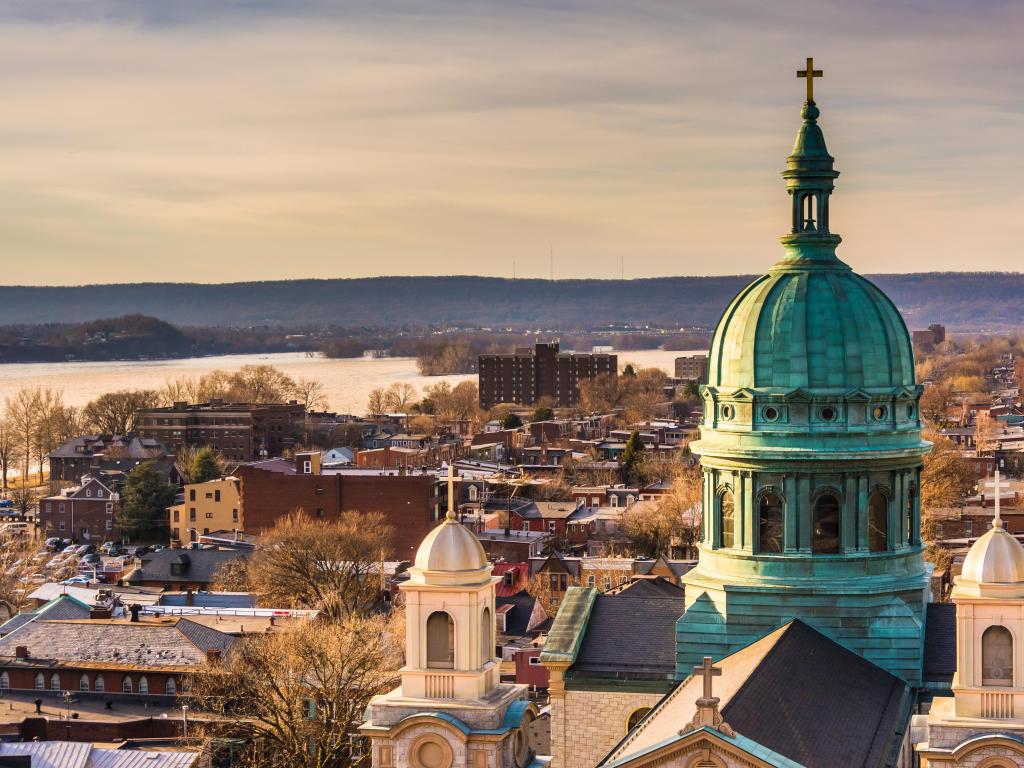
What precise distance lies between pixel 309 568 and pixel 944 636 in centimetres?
5882

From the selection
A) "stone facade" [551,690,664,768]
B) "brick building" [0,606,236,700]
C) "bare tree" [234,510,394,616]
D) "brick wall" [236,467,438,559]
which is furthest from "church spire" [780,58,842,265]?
"brick wall" [236,467,438,559]

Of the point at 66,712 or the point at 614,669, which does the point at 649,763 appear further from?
the point at 66,712

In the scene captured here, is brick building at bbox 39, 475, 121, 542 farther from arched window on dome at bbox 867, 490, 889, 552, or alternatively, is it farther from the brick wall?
arched window on dome at bbox 867, 490, 889, 552

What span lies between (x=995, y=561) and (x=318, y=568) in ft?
221

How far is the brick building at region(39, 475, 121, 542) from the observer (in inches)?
5591

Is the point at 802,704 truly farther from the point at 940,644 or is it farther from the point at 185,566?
the point at 185,566

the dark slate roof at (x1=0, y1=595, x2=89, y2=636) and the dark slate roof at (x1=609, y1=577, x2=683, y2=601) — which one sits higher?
the dark slate roof at (x1=609, y1=577, x2=683, y2=601)

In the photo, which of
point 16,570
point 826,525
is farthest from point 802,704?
point 16,570

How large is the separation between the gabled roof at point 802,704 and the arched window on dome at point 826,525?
6.24ft

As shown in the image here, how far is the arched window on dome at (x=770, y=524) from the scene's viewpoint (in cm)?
4162

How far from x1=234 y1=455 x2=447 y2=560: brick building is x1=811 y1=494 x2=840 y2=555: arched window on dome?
75.2 metres

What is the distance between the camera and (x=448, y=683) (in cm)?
3522

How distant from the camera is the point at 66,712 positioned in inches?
2813

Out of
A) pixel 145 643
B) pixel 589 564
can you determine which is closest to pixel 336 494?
pixel 589 564
